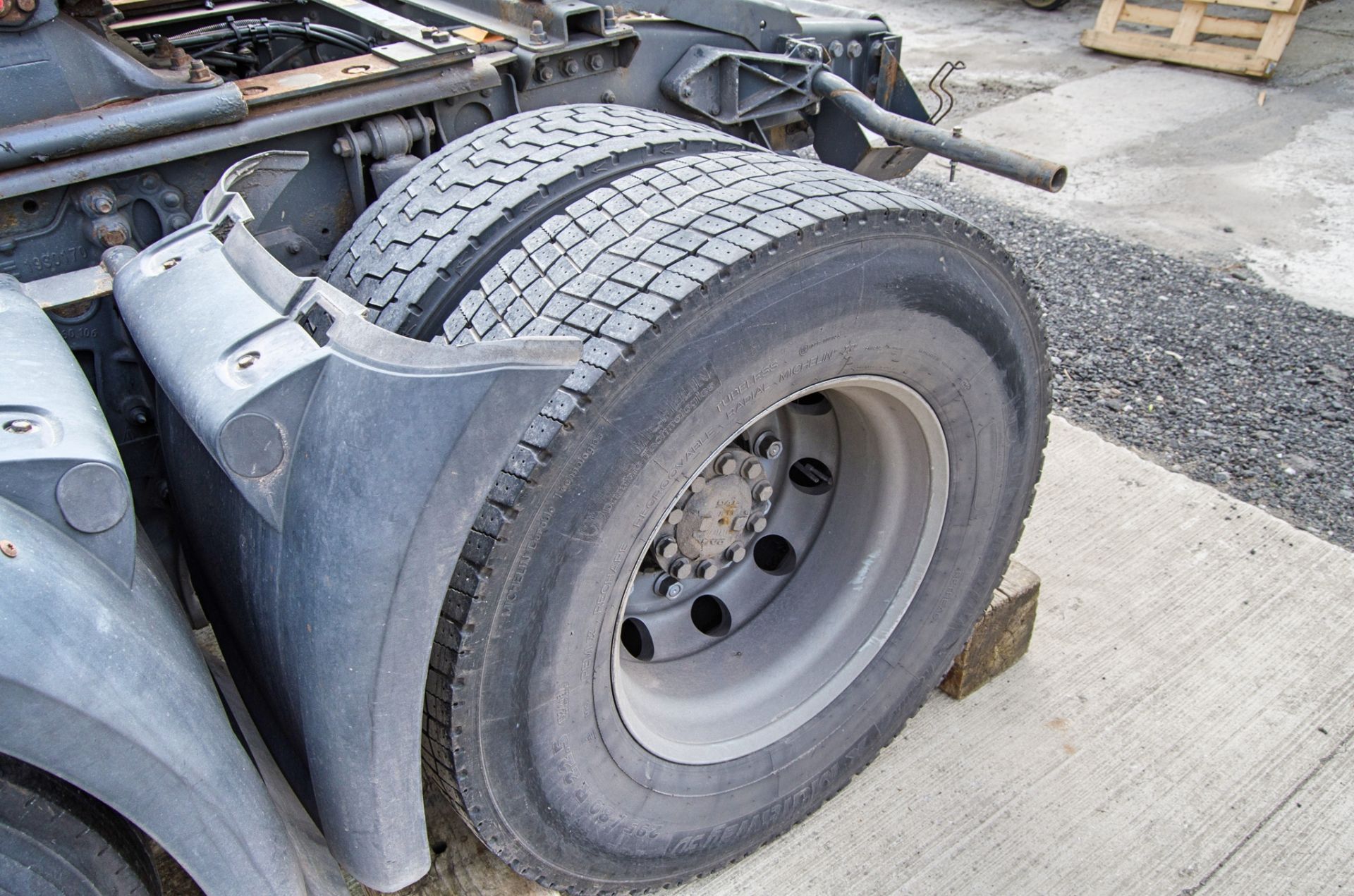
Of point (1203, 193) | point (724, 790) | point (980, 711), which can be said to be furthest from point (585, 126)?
point (1203, 193)

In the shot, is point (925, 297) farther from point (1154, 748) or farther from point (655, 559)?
point (1154, 748)

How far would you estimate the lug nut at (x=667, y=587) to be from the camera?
6.72ft

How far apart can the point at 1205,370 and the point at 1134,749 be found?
2.05 meters

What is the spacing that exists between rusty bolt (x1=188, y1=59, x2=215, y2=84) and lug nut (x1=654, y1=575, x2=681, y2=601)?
3.96 feet

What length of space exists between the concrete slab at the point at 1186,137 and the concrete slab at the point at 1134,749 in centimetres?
215

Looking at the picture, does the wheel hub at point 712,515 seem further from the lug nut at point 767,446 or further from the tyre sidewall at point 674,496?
the tyre sidewall at point 674,496

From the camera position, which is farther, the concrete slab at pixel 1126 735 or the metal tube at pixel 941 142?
the metal tube at pixel 941 142

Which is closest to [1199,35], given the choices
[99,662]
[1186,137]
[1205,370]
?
[1186,137]

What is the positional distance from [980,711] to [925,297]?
1.19m

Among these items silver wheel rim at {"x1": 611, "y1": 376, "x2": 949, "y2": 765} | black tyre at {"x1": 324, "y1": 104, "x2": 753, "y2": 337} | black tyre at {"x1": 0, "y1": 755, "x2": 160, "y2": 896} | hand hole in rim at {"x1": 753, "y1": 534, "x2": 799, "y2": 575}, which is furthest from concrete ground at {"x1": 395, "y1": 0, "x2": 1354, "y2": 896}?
black tyre at {"x1": 324, "y1": 104, "x2": 753, "y2": 337}

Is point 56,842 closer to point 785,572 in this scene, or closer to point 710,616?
point 710,616

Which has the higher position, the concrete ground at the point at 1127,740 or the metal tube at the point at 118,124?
the metal tube at the point at 118,124

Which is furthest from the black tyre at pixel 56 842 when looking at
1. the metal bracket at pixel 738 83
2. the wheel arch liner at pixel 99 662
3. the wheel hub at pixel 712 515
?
the metal bracket at pixel 738 83

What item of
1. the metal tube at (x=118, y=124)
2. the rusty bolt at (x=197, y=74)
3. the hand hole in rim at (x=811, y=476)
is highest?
the rusty bolt at (x=197, y=74)
